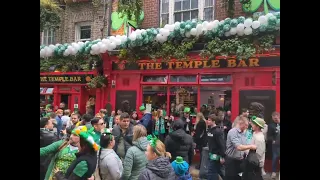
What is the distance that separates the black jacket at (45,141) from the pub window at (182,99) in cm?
149

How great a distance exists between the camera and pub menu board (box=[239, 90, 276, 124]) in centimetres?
282

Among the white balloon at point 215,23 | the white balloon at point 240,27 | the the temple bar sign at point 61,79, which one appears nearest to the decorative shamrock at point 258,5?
the white balloon at point 240,27

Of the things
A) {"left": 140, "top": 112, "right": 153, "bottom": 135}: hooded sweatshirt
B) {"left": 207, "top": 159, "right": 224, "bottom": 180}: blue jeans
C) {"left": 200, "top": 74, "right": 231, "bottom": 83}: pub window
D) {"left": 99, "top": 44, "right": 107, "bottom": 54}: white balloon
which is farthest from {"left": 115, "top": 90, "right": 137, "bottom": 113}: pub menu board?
{"left": 207, "top": 159, "right": 224, "bottom": 180}: blue jeans

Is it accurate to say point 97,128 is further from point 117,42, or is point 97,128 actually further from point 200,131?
point 200,131

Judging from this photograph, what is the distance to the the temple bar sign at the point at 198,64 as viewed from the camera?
297cm

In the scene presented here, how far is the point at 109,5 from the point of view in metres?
3.82

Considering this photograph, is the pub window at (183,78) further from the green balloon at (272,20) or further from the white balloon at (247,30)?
the green balloon at (272,20)

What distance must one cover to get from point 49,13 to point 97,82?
3.66 feet

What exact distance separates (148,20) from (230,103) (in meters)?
1.31

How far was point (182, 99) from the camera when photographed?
11.0ft

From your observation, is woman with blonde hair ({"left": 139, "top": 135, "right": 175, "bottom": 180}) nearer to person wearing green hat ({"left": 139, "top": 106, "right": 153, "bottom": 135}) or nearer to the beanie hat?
the beanie hat

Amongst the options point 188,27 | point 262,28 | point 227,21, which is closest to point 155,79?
point 188,27
